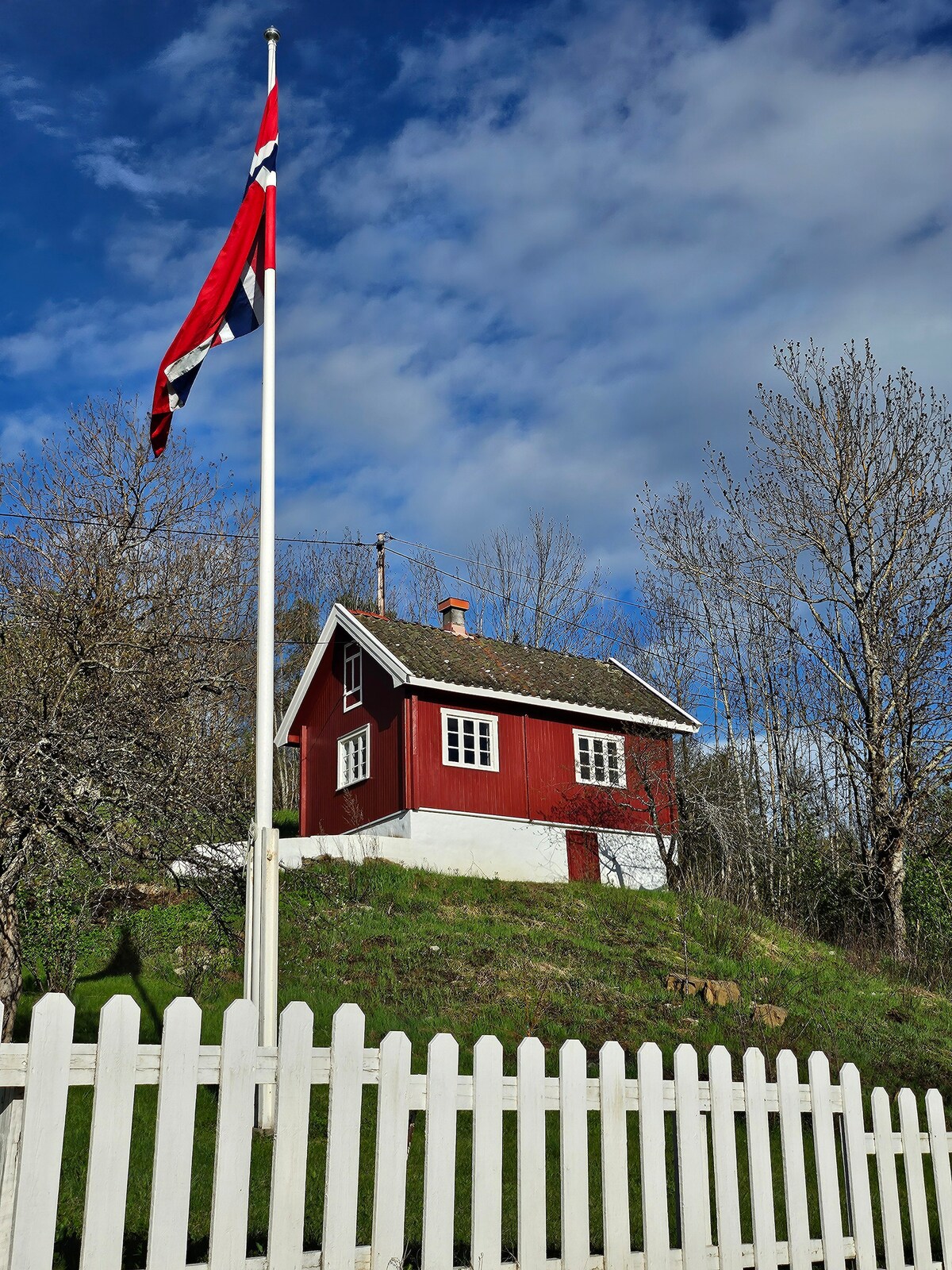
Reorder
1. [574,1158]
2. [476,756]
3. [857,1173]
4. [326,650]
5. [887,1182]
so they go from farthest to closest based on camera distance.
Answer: [326,650] < [476,756] < [887,1182] < [857,1173] < [574,1158]

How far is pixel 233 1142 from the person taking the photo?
3861 millimetres

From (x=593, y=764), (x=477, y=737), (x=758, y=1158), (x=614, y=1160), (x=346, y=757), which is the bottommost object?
(x=758, y=1158)

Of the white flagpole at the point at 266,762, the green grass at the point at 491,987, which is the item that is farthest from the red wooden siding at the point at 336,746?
the white flagpole at the point at 266,762

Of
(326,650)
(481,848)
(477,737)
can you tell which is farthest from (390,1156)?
(326,650)

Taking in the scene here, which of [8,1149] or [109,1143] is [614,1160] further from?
[8,1149]

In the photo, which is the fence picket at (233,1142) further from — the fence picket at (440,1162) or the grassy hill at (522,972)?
the grassy hill at (522,972)

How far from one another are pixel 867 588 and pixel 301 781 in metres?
14.8

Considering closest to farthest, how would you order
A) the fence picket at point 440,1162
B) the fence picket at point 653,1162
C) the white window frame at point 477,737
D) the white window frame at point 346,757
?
the fence picket at point 440,1162 → the fence picket at point 653,1162 → the white window frame at point 477,737 → the white window frame at point 346,757

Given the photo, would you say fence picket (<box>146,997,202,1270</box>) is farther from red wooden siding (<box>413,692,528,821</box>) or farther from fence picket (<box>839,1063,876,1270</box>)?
red wooden siding (<box>413,692,528,821</box>)

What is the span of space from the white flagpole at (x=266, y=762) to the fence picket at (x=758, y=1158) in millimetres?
2713

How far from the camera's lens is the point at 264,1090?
6.87 m

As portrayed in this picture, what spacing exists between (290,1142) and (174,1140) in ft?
1.64

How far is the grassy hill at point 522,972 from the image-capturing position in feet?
39.1

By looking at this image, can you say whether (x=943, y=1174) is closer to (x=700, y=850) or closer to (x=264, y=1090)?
(x=264, y=1090)
